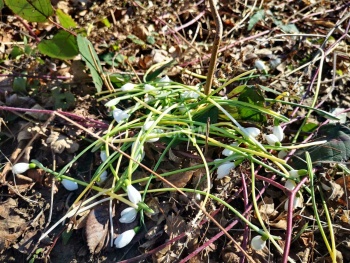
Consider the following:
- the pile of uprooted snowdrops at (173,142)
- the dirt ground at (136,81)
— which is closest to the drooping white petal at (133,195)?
the pile of uprooted snowdrops at (173,142)

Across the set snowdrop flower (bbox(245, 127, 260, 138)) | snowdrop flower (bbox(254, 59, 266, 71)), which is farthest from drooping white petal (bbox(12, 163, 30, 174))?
snowdrop flower (bbox(254, 59, 266, 71))

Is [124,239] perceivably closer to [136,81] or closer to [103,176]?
[103,176]

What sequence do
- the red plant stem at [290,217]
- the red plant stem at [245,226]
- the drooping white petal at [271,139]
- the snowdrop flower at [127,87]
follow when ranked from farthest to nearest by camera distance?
the snowdrop flower at [127,87] → the drooping white petal at [271,139] → the red plant stem at [245,226] → the red plant stem at [290,217]

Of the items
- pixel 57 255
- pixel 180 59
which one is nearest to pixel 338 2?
pixel 180 59

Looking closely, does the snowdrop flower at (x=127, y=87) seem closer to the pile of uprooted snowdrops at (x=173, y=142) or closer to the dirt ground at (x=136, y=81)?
the pile of uprooted snowdrops at (x=173, y=142)

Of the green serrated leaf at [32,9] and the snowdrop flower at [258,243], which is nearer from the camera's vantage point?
the snowdrop flower at [258,243]
